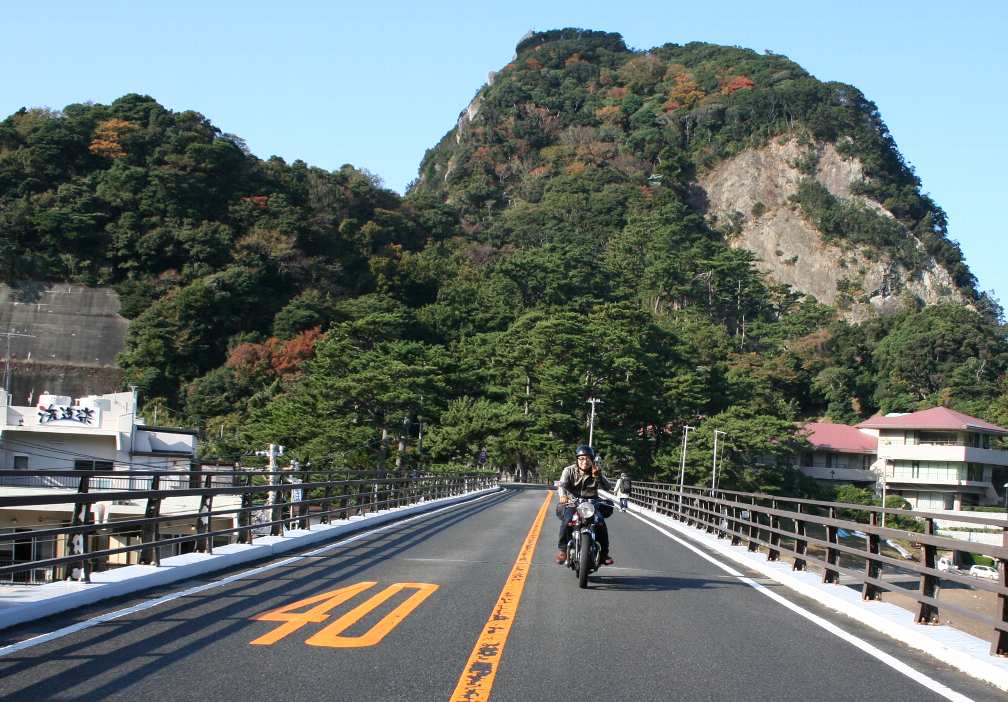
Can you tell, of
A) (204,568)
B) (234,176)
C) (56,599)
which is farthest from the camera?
(234,176)

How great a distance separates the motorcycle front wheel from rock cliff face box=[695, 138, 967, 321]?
133m

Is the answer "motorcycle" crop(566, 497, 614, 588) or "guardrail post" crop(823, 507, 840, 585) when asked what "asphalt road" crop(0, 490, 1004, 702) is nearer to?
"motorcycle" crop(566, 497, 614, 588)

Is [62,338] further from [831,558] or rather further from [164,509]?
[831,558]

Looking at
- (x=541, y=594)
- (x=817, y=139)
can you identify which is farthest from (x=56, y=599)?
(x=817, y=139)

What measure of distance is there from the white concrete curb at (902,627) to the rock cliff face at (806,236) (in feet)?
429

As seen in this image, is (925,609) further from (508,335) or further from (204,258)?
(204,258)

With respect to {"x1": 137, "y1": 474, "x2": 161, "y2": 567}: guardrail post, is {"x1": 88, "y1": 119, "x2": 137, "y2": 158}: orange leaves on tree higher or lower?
higher

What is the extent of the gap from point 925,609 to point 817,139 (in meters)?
164

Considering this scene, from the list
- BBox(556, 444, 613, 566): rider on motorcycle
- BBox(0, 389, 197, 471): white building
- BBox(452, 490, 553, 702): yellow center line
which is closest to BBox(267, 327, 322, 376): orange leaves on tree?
BBox(0, 389, 197, 471): white building

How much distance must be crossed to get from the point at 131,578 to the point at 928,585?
7.89 m

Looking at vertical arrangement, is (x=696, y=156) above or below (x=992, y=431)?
above

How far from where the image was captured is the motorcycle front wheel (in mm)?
11539

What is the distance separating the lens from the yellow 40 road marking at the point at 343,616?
7.78m

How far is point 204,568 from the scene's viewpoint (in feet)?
38.9
